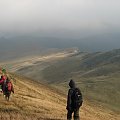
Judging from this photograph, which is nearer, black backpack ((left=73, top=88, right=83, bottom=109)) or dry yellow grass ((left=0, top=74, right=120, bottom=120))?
black backpack ((left=73, top=88, right=83, bottom=109))

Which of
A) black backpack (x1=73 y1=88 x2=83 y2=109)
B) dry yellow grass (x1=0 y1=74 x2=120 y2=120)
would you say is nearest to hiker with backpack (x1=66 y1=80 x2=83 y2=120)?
black backpack (x1=73 y1=88 x2=83 y2=109)

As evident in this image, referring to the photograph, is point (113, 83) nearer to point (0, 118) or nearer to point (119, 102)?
point (119, 102)

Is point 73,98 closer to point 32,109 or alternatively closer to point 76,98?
point 76,98

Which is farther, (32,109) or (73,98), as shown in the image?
(32,109)

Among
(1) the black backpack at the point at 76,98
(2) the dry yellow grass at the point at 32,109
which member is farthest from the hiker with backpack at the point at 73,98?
(2) the dry yellow grass at the point at 32,109

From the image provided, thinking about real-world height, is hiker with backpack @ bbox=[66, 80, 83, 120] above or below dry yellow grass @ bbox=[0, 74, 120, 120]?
above

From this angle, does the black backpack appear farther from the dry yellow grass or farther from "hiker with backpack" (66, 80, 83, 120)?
the dry yellow grass

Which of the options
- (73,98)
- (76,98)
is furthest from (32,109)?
(76,98)

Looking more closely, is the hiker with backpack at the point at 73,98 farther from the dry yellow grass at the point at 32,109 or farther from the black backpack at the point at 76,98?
the dry yellow grass at the point at 32,109

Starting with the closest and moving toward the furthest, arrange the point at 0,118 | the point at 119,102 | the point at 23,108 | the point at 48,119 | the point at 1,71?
the point at 0,118
the point at 48,119
the point at 23,108
the point at 1,71
the point at 119,102

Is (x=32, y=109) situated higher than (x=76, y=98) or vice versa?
(x=76, y=98)

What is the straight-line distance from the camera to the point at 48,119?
27688mm

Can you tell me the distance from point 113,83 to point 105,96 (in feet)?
101

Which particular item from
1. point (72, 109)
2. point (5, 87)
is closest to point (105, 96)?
point (5, 87)
